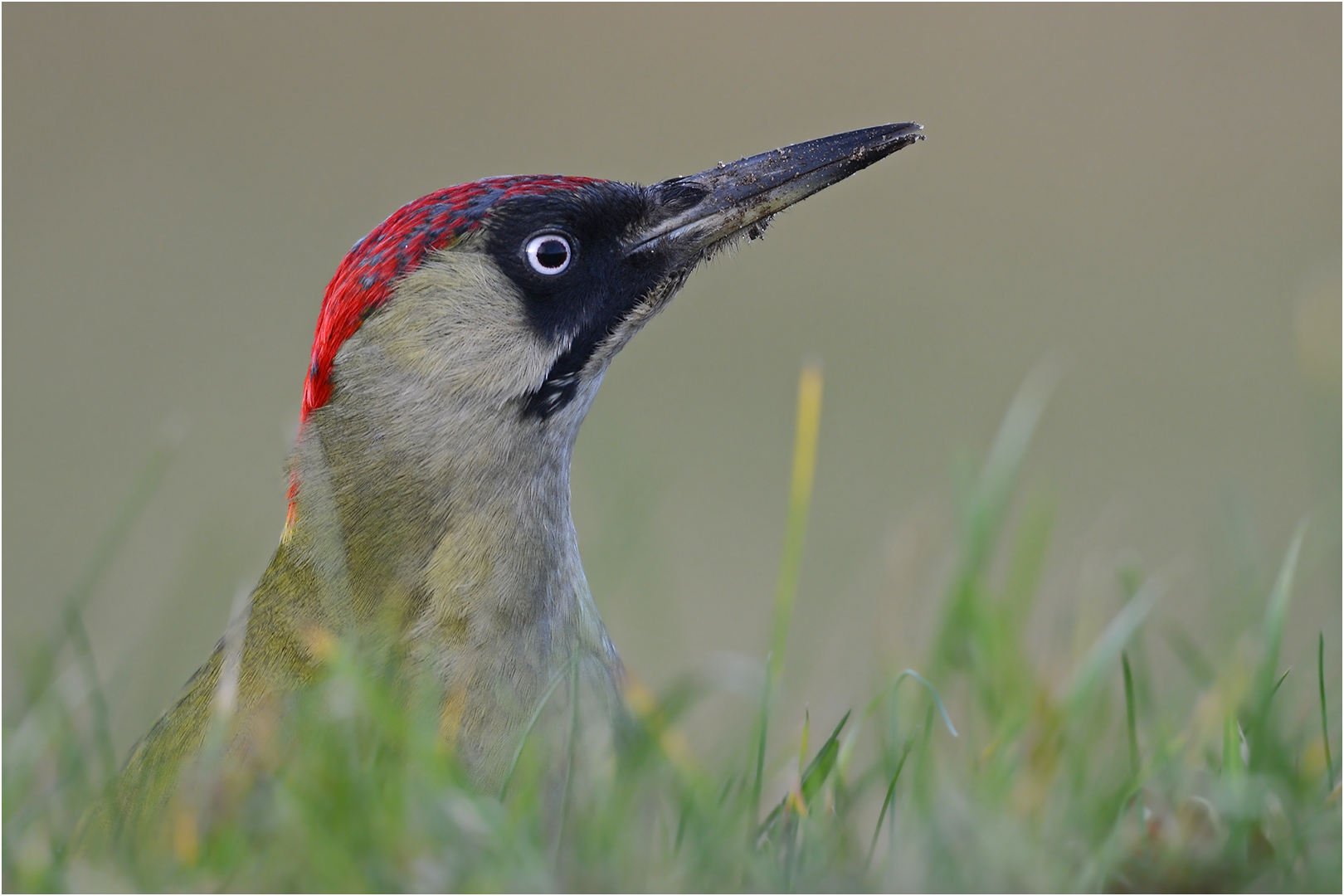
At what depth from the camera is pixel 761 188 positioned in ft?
6.91

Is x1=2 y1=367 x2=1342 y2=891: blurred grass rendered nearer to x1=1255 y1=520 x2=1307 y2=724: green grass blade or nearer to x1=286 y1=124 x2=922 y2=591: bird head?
x1=1255 y1=520 x2=1307 y2=724: green grass blade

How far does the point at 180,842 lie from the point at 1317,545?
61.2 inches

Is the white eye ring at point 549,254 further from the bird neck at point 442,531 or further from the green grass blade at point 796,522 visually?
the green grass blade at point 796,522

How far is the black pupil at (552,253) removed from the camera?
6.35 feet

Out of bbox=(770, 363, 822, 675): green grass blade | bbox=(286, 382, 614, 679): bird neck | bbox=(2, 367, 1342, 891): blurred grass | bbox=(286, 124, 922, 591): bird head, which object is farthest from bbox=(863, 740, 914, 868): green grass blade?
bbox=(286, 124, 922, 591): bird head

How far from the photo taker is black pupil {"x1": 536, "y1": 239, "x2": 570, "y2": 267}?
6.35 ft

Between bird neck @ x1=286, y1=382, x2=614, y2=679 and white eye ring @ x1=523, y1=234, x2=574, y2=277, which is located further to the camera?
white eye ring @ x1=523, y1=234, x2=574, y2=277

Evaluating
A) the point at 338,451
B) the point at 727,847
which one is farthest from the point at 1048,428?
the point at 727,847

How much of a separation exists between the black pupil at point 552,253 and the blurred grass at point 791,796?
0.53 m

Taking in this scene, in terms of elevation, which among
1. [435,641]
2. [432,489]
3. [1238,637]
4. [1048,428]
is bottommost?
[1048,428]

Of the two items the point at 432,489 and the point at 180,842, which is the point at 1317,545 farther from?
the point at 180,842

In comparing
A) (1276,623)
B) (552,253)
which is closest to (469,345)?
(552,253)

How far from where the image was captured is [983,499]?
6.20ft

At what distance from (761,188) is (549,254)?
384 millimetres
